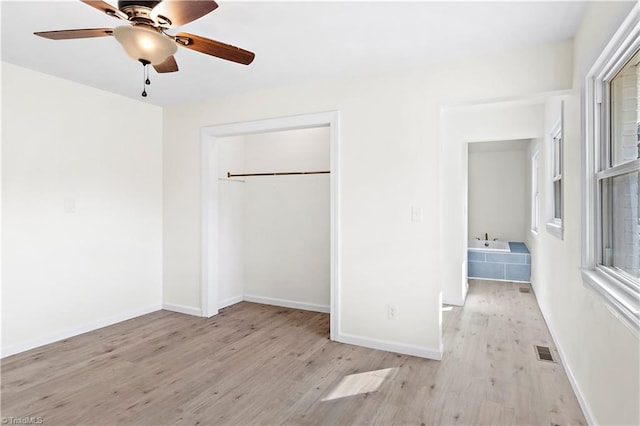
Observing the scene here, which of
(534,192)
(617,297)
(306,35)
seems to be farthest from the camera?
(534,192)

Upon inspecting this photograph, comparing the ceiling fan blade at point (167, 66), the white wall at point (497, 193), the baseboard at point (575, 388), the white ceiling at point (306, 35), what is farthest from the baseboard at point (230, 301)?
the white wall at point (497, 193)

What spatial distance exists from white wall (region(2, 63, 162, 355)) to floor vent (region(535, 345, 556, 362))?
398cm

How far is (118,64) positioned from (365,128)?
7.06ft

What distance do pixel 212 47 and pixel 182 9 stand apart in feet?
1.17

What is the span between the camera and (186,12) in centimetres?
169

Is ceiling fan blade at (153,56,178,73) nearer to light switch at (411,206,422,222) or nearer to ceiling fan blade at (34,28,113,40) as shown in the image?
ceiling fan blade at (34,28,113,40)

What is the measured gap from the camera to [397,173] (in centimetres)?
307

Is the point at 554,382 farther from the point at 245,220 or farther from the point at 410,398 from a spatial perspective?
the point at 245,220

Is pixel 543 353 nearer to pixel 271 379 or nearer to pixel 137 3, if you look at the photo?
pixel 271 379

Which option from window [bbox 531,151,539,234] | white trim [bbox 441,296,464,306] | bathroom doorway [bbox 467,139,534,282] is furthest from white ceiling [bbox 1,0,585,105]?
bathroom doorway [bbox 467,139,534,282]

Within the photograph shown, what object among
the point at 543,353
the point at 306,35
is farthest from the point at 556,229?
the point at 306,35

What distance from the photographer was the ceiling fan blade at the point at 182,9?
1.60 meters

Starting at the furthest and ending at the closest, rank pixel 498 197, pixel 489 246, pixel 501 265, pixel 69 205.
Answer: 1. pixel 498 197
2. pixel 489 246
3. pixel 501 265
4. pixel 69 205

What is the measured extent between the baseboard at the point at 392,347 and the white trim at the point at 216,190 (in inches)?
5.6
